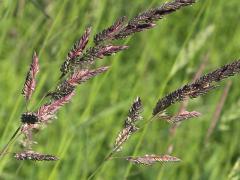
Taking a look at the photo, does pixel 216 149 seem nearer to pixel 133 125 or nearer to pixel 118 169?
pixel 118 169

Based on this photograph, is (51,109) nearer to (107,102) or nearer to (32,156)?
(32,156)

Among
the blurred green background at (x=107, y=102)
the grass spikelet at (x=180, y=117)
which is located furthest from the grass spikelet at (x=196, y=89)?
the blurred green background at (x=107, y=102)

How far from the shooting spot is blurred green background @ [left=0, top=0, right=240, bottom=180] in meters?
1.81

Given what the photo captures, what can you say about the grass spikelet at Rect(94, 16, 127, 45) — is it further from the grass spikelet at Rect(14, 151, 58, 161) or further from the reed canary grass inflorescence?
the grass spikelet at Rect(14, 151, 58, 161)

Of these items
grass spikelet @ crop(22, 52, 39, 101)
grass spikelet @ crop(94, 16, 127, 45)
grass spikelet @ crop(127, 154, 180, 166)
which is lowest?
grass spikelet @ crop(127, 154, 180, 166)

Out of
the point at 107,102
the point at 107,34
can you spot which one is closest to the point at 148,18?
the point at 107,34

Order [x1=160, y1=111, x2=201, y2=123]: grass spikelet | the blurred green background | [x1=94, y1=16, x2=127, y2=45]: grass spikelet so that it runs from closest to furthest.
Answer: [x1=94, y1=16, x2=127, y2=45]: grass spikelet < [x1=160, y1=111, x2=201, y2=123]: grass spikelet < the blurred green background

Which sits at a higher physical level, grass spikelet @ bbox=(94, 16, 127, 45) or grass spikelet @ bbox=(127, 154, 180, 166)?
grass spikelet @ bbox=(94, 16, 127, 45)

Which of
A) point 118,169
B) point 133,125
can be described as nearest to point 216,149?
point 118,169

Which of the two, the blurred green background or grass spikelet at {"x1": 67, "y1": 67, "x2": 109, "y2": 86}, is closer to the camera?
grass spikelet at {"x1": 67, "y1": 67, "x2": 109, "y2": 86}

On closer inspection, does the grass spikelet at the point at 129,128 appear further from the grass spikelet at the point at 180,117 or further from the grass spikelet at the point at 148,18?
the grass spikelet at the point at 148,18

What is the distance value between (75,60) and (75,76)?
0.10 ft


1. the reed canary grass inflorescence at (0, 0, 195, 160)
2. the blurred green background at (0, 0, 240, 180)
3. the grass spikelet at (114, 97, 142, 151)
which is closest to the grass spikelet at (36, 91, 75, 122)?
the reed canary grass inflorescence at (0, 0, 195, 160)

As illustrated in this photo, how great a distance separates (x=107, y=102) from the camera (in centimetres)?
316
